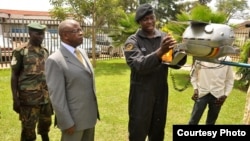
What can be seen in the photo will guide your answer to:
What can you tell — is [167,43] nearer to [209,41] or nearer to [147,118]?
[209,41]

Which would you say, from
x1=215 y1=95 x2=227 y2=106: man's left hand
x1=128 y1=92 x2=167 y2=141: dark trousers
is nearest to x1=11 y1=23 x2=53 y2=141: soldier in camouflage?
x1=128 y1=92 x2=167 y2=141: dark trousers

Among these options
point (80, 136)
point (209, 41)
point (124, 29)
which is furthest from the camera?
point (124, 29)

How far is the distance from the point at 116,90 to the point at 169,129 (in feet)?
9.51

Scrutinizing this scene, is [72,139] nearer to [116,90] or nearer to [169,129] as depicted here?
[169,129]

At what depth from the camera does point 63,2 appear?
11.6 meters

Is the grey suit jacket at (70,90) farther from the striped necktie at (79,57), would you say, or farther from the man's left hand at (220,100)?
the man's left hand at (220,100)

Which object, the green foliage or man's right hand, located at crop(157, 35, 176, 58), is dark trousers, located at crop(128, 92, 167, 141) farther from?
the green foliage

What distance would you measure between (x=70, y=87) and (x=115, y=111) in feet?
9.99

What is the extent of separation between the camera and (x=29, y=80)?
129 inches

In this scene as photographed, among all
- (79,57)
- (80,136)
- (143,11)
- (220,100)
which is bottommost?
(80,136)

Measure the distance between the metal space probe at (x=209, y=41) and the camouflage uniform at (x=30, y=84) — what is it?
2348 mm

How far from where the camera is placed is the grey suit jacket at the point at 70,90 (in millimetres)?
2340

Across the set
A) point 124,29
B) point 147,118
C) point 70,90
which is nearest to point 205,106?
point 147,118

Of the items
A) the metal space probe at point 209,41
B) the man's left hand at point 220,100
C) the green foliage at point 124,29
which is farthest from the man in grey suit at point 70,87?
the green foliage at point 124,29
